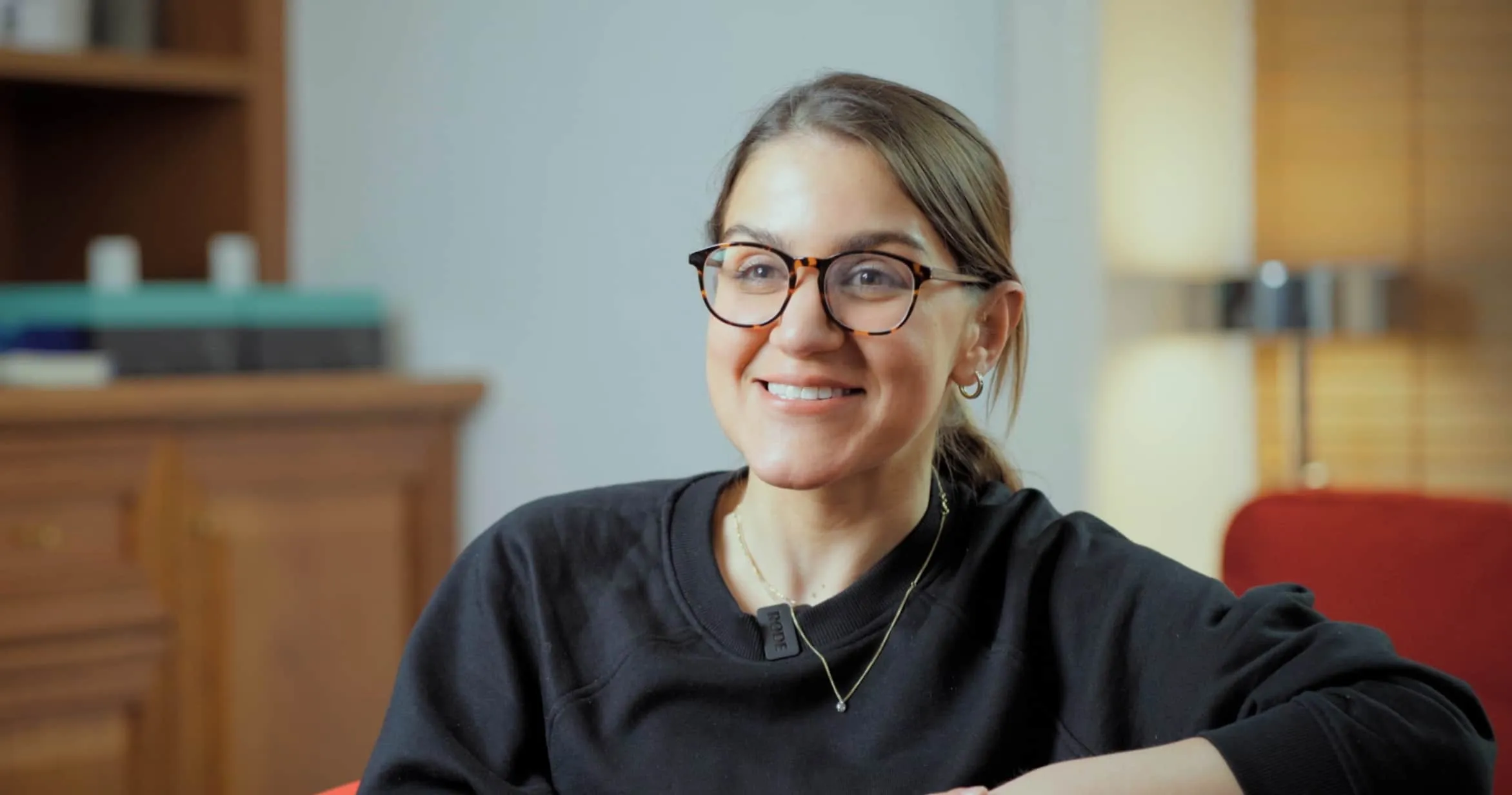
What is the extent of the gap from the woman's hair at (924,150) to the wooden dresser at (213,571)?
135cm

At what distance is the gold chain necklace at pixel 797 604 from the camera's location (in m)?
1.17

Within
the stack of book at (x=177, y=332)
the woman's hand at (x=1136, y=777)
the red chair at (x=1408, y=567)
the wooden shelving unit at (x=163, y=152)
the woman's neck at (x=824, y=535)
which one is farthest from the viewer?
the wooden shelving unit at (x=163, y=152)

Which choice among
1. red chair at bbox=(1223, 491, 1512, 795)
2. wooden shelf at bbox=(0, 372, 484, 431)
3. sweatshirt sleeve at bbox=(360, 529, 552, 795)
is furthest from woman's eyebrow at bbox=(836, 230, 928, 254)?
wooden shelf at bbox=(0, 372, 484, 431)

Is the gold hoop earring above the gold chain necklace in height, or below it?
above

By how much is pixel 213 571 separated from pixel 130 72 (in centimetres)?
91

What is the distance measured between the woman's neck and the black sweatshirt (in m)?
0.02

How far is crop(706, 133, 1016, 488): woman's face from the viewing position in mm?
1133

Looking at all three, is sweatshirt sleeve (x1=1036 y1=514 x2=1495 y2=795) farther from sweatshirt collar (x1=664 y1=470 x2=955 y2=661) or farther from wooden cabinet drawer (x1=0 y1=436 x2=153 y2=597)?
wooden cabinet drawer (x1=0 y1=436 x2=153 y2=597)

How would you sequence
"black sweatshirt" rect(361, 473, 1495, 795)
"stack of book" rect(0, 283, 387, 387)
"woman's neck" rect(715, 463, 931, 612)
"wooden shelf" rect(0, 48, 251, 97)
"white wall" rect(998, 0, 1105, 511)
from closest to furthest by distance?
"black sweatshirt" rect(361, 473, 1495, 795) < "woman's neck" rect(715, 463, 931, 612) < "white wall" rect(998, 0, 1105, 511) < "stack of book" rect(0, 283, 387, 387) < "wooden shelf" rect(0, 48, 251, 97)


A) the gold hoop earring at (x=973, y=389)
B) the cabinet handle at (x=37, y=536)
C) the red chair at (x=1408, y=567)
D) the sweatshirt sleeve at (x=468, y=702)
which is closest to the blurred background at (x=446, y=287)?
the cabinet handle at (x=37, y=536)

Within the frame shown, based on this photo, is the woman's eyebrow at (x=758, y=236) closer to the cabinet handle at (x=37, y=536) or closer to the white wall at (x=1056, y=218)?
the white wall at (x=1056, y=218)

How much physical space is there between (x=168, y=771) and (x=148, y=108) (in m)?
1.30

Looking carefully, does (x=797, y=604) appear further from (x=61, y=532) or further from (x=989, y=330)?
(x=61, y=532)

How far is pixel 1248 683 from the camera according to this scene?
3.62 feet
